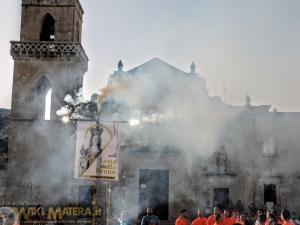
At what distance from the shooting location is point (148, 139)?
29.0 metres

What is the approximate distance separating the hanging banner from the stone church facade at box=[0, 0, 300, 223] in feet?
44.6

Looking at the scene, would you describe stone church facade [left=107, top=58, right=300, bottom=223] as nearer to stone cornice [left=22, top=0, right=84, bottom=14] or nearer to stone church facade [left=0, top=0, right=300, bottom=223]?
stone church facade [left=0, top=0, right=300, bottom=223]

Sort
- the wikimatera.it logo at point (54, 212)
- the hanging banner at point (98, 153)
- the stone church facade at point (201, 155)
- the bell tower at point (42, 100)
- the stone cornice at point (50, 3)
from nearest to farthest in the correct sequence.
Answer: the hanging banner at point (98, 153), the wikimatera.it logo at point (54, 212), the bell tower at point (42, 100), the stone cornice at point (50, 3), the stone church facade at point (201, 155)

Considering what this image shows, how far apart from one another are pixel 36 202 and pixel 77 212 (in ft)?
18.6

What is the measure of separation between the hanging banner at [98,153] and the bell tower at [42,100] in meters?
13.9

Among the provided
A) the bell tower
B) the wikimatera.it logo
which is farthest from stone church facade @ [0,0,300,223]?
the wikimatera.it logo

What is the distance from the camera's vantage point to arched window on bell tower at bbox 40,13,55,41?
2814cm

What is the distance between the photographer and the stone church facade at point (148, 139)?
2698cm

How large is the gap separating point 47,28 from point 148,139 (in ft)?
29.2

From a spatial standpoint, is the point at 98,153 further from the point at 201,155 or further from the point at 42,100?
the point at 201,155

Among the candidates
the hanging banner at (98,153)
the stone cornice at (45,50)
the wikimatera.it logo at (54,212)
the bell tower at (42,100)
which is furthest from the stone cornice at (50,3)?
the hanging banner at (98,153)

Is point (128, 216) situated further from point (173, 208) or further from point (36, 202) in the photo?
point (36, 202)

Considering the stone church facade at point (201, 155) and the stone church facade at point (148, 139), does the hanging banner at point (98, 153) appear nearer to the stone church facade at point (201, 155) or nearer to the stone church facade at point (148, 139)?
the stone church facade at point (148, 139)

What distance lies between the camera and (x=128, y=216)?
27828 millimetres
